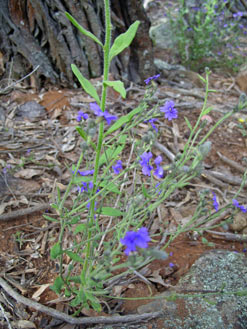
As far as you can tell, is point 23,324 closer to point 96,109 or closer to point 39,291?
point 39,291

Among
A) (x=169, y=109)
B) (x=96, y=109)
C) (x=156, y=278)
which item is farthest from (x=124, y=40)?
(x=156, y=278)

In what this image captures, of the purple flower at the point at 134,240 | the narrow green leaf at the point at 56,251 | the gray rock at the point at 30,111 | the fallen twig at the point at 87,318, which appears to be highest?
the purple flower at the point at 134,240

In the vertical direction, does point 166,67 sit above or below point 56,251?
below

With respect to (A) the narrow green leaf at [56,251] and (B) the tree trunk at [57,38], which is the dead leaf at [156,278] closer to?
(A) the narrow green leaf at [56,251]

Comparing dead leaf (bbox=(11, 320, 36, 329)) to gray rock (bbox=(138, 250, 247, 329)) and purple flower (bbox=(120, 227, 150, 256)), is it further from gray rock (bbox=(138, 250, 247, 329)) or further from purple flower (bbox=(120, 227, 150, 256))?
purple flower (bbox=(120, 227, 150, 256))

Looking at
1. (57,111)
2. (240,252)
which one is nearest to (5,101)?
(57,111)

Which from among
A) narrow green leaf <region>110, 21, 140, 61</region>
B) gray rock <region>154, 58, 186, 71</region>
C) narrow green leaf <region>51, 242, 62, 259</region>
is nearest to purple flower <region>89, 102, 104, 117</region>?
narrow green leaf <region>110, 21, 140, 61</region>

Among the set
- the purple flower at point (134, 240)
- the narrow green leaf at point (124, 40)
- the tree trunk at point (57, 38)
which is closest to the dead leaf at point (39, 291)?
the purple flower at point (134, 240)
